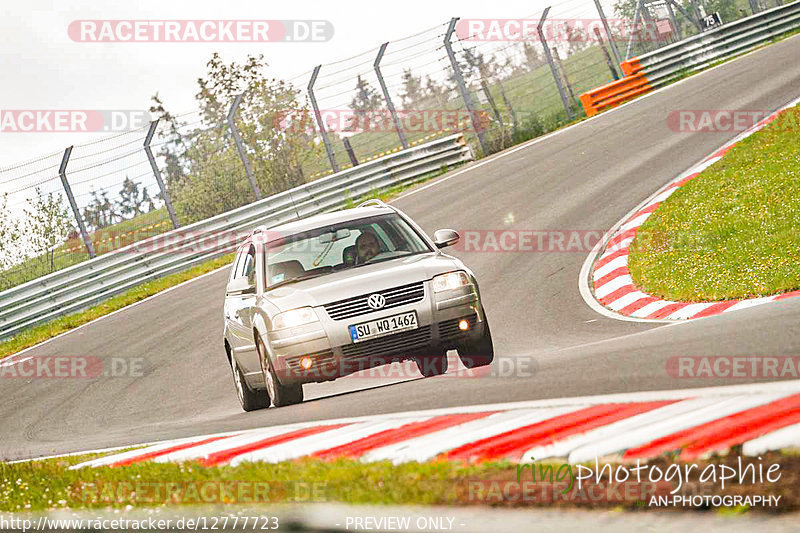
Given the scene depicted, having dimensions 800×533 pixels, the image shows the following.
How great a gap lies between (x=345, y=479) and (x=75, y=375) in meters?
11.8

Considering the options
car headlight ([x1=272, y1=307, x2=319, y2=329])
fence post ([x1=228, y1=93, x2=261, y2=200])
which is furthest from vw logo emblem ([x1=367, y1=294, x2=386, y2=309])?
fence post ([x1=228, y1=93, x2=261, y2=200])

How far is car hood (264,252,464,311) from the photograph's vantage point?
8.73 metres

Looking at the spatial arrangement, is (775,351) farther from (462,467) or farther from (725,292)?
(725,292)

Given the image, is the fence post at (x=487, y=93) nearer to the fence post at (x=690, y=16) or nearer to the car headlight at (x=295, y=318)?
the fence post at (x=690, y=16)

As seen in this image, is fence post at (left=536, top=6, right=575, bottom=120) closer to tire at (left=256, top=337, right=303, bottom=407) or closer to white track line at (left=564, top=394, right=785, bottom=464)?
tire at (left=256, top=337, right=303, bottom=407)

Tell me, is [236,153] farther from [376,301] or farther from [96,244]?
[376,301]

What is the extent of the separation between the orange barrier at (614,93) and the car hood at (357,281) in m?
19.5

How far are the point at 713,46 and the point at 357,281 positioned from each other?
24.1 meters

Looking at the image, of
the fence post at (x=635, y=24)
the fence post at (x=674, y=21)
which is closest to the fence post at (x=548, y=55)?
the fence post at (x=635, y=24)

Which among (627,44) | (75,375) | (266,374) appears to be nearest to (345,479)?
(266,374)

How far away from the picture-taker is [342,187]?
79.2 feet

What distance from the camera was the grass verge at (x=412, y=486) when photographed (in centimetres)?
348

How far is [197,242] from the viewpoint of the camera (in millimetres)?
22469

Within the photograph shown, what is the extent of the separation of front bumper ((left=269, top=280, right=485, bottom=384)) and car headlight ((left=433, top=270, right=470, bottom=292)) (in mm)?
43
